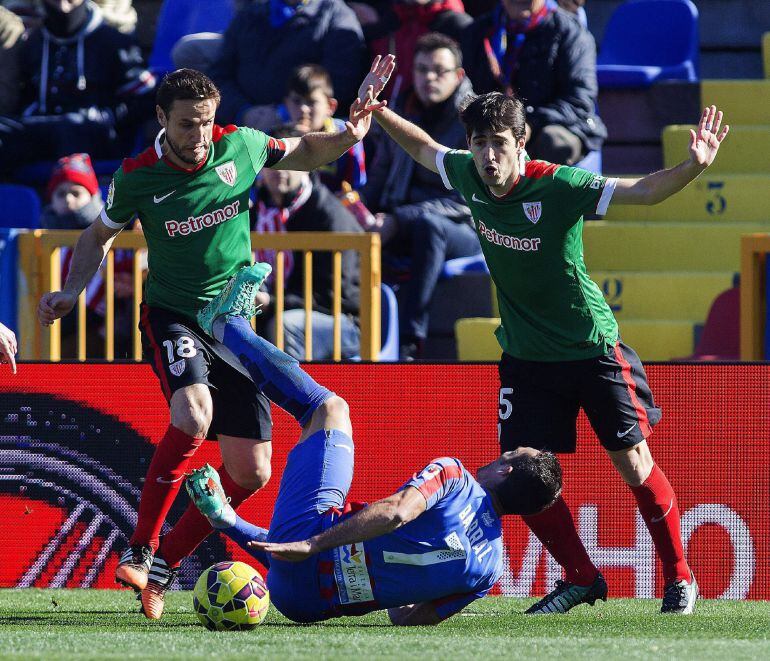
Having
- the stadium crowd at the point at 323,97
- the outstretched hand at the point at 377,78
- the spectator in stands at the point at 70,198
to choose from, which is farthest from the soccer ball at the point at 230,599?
the spectator in stands at the point at 70,198

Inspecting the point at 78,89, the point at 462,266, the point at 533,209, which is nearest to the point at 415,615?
the point at 533,209

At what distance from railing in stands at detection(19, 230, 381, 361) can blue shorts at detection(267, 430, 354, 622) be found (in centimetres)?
237

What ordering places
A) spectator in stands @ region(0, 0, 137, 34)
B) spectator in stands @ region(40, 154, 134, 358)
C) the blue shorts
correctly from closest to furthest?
the blue shorts < spectator in stands @ region(40, 154, 134, 358) < spectator in stands @ region(0, 0, 137, 34)

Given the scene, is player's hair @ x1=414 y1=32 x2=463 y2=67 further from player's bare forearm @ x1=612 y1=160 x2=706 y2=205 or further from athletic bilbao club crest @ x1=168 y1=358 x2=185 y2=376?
athletic bilbao club crest @ x1=168 y1=358 x2=185 y2=376

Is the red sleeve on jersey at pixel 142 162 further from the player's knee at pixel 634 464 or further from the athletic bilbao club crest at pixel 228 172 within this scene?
the player's knee at pixel 634 464

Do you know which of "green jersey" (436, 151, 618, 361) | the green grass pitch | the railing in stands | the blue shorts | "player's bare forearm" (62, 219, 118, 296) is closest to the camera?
the green grass pitch

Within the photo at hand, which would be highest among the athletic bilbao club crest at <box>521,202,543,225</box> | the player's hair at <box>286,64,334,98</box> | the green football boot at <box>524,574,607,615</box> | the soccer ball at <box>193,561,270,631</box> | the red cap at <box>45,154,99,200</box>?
the player's hair at <box>286,64,334,98</box>

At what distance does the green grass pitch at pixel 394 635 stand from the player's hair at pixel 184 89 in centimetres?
197

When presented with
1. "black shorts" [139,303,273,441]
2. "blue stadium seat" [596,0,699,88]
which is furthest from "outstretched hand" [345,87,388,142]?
"blue stadium seat" [596,0,699,88]

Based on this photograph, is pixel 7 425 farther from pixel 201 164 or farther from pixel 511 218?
pixel 511 218

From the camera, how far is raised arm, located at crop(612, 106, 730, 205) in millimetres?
5340

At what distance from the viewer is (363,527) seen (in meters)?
4.71

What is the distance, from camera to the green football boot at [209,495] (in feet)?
16.5

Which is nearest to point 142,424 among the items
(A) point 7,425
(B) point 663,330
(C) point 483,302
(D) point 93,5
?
(A) point 7,425
